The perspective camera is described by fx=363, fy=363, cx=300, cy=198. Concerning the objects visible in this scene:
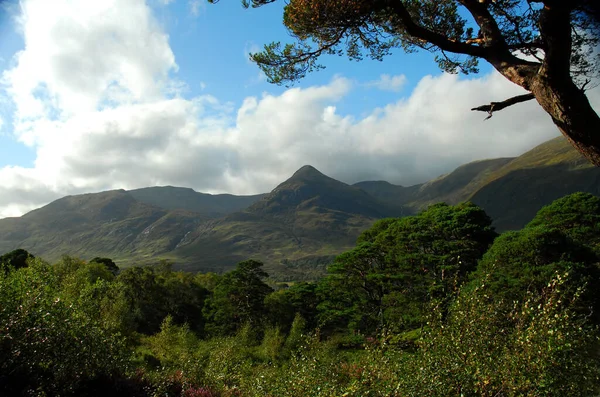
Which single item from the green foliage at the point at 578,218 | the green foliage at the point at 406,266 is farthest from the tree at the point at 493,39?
the green foliage at the point at 578,218

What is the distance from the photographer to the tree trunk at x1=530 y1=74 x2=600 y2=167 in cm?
588

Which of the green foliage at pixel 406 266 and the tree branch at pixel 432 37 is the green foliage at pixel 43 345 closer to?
the tree branch at pixel 432 37

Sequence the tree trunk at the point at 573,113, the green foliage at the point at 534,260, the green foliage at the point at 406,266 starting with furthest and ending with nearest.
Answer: the green foliage at the point at 406,266, the green foliage at the point at 534,260, the tree trunk at the point at 573,113

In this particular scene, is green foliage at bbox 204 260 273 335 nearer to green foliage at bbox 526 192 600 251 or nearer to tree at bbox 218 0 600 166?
green foliage at bbox 526 192 600 251

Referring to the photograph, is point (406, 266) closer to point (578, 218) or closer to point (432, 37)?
point (578, 218)

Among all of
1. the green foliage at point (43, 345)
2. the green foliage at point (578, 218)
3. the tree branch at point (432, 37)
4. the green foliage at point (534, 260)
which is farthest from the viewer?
the green foliage at point (578, 218)

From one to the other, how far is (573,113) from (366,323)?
171 ft

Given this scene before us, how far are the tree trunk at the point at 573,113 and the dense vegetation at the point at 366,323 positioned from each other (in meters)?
4.31

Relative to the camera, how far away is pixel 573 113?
593 centimetres

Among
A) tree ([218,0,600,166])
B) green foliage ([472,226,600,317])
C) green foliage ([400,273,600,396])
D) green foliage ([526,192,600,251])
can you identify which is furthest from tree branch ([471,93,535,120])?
green foliage ([526,192,600,251])

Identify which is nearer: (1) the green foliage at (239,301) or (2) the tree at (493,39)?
(2) the tree at (493,39)

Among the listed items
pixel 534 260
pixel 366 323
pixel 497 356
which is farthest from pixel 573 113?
pixel 366 323

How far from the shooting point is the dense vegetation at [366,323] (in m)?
8.89

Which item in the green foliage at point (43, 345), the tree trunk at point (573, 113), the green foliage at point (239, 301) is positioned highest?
the tree trunk at point (573, 113)
